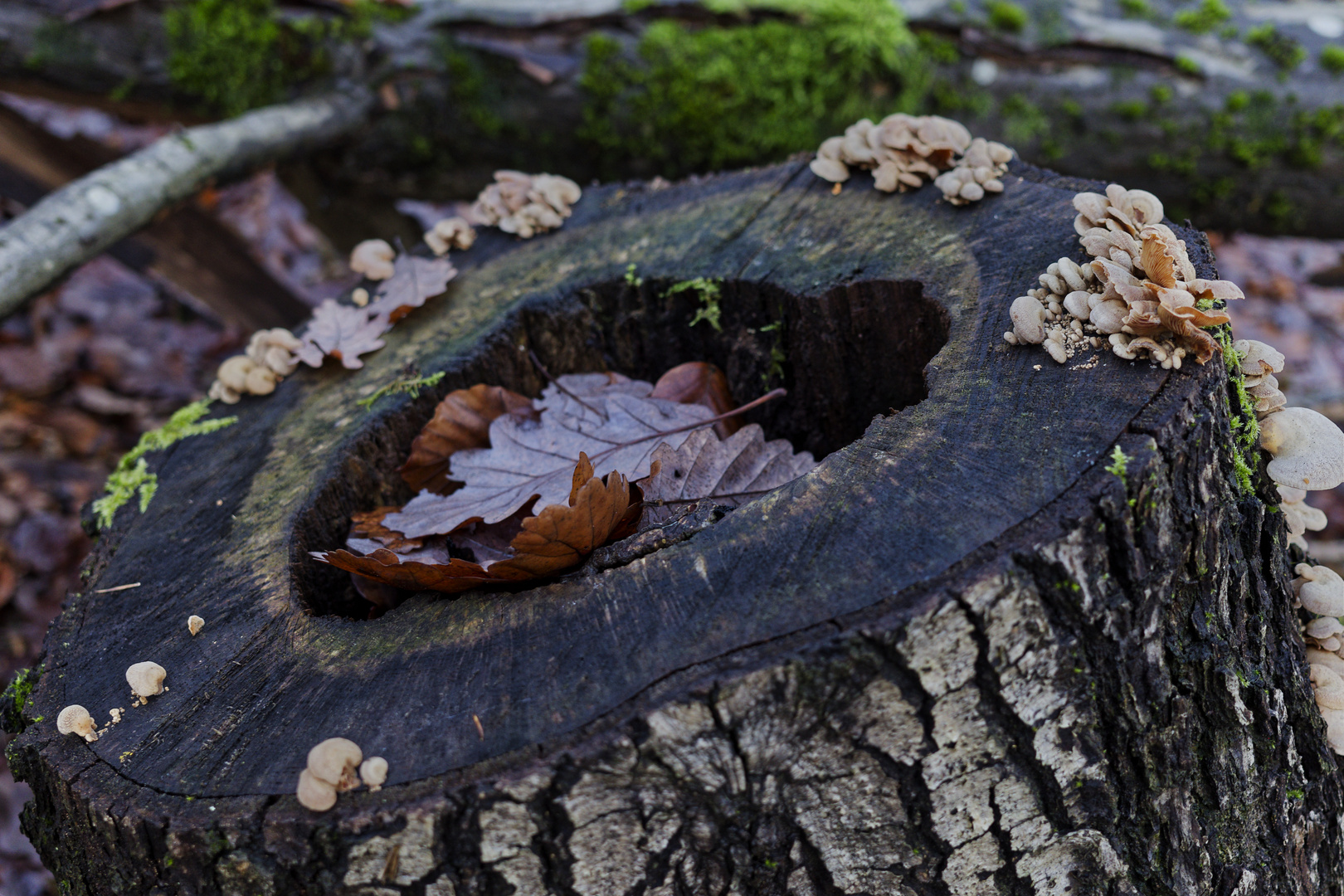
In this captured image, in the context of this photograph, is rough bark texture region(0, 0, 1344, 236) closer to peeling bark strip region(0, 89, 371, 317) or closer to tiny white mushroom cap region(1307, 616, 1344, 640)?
peeling bark strip region(0, 89, 371, 317)

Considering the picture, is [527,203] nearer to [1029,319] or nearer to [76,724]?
[1029,319]

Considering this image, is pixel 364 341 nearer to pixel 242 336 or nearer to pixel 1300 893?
pixel 1300 893

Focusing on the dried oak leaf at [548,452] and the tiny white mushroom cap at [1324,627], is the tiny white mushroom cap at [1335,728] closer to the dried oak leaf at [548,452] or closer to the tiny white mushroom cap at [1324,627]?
the tiny white mushroom cap at [1324,627]

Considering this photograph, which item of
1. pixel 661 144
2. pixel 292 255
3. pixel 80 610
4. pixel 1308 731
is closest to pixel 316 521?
pixel 80 610

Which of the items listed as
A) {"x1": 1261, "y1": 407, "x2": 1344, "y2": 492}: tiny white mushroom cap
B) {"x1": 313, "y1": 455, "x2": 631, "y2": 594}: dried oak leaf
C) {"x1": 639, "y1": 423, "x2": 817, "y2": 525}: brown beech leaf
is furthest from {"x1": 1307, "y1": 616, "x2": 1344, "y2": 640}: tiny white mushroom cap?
{"x1": 313, "y1": 455, "x2": 631, "y2": 594}: dried oak leaf

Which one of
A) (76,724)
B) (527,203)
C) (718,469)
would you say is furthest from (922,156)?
(76,724)
